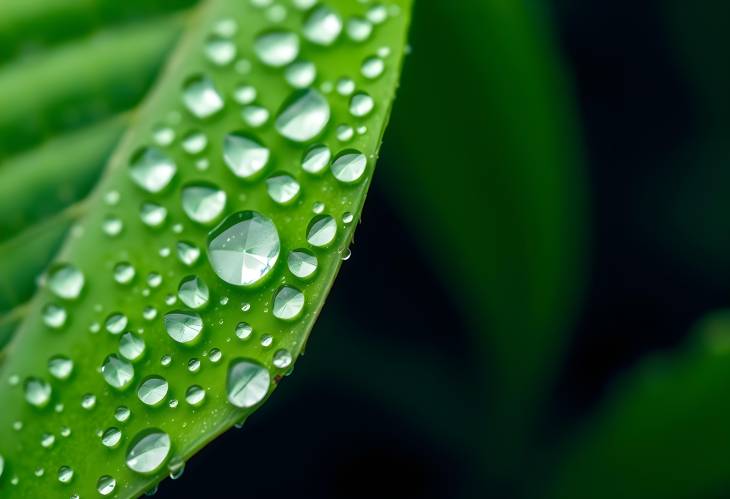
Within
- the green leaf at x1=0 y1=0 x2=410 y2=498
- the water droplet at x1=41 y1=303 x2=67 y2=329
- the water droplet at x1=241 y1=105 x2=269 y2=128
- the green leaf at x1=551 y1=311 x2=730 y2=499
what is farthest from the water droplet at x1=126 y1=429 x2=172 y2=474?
the green leaf at x1=551 y1=311 x2=730 y2=499

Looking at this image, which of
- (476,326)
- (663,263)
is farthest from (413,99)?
(663,263)

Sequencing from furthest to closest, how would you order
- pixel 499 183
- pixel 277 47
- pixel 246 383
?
pixel 499 183 → pixel 277 47 → pixel 246 383

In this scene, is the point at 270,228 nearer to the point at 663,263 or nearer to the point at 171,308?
the point at 171,308

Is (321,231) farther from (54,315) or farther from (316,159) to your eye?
(54,315)

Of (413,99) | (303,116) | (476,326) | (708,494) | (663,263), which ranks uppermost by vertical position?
(303,116)

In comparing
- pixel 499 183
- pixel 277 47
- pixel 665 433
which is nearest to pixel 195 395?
pixel 277 47

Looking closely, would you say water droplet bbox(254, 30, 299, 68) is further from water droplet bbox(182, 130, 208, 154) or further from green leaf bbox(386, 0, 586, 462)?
green leaf bbox(386, 0, 586, 462)

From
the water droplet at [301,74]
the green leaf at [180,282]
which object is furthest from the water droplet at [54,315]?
the water droplet at [301,74]
